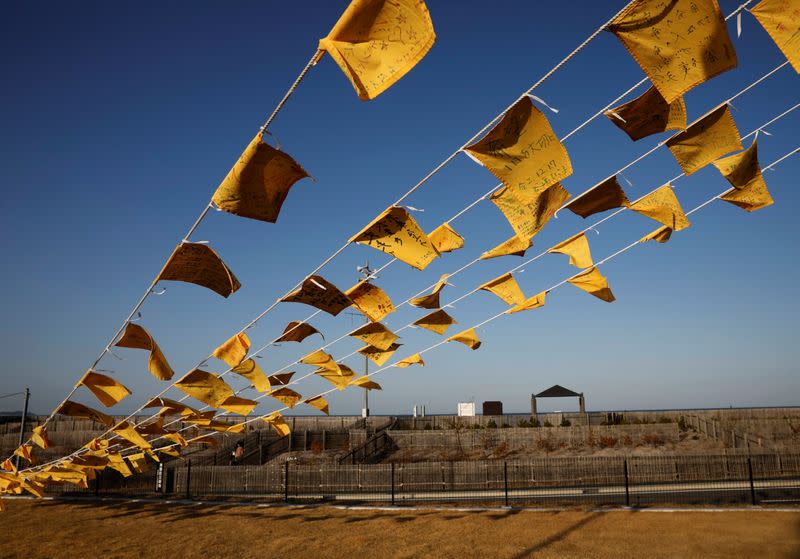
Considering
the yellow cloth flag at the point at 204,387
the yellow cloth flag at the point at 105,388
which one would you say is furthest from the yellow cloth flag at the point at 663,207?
the yellow cloth flag at the point at 105,388

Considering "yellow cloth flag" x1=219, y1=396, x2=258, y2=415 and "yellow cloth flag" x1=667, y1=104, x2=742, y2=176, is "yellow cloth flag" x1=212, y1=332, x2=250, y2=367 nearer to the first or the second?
A: "yellow cloth flag" x1=219, y1=396, x2=258, y2=415

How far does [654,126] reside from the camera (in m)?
4.81

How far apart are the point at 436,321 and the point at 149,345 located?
4630 mm

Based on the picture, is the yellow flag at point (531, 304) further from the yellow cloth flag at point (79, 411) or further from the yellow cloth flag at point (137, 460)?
the yellow cloth flag at point (137, 460)

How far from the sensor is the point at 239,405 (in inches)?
433

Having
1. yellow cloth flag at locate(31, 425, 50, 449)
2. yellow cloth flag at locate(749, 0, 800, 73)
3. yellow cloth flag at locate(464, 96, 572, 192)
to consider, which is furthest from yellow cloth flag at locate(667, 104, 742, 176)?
yellow cloth flag at locate(31, 425, 50, 449)

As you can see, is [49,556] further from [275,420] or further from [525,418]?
[525,418]

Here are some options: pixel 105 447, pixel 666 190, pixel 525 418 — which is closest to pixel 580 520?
pixel 666 190

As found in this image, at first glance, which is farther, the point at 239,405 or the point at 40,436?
the point at 40,436

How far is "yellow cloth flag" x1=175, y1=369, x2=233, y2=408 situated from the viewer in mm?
9352

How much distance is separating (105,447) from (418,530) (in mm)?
8528

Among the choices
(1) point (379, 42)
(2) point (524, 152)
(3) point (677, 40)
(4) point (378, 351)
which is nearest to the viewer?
(1) point (379, 42)

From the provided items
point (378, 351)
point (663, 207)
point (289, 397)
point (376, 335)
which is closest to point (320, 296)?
point (376, 335)

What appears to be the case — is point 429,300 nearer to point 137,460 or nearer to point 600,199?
point 600,199
